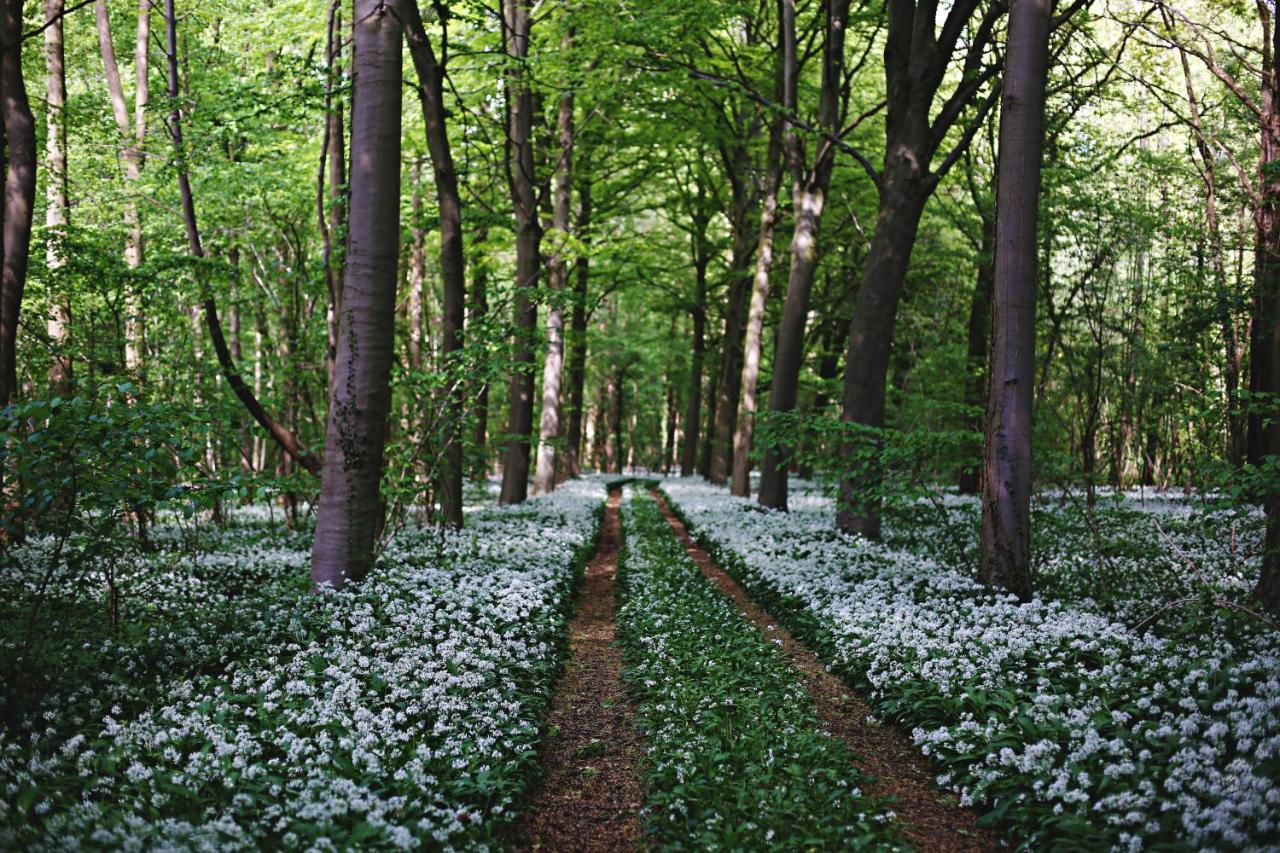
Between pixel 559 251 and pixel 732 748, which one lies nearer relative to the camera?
pixel 732 748

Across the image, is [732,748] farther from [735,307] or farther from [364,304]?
[735,307]

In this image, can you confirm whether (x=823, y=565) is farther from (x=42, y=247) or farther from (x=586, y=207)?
(x=586, y=207)

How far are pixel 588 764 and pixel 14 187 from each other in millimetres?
9967

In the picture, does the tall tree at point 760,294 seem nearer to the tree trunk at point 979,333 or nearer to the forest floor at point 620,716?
the tree trunk at point 979,333

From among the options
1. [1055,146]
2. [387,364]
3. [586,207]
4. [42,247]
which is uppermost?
[586,207]

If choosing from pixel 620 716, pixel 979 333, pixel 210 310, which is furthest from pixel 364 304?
pixel 979 333

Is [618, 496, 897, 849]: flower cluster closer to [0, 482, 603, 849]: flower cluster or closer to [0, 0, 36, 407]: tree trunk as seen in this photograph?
[0, 482, 603, 849]: flower cluster

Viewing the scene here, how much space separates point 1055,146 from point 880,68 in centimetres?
959

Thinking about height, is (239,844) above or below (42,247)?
below

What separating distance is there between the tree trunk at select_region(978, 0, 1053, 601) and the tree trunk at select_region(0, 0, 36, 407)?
37.5 ft

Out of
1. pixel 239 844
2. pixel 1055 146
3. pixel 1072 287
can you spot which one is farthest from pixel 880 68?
pixel 239 844

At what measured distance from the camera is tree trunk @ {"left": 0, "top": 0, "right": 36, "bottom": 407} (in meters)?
8.84

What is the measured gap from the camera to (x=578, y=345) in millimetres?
29094

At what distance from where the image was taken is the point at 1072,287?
14.8 metres
